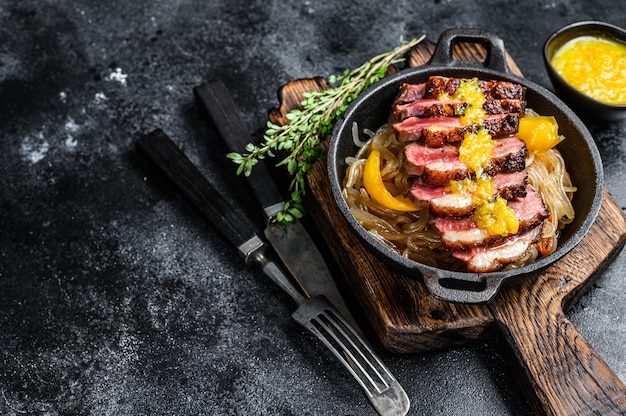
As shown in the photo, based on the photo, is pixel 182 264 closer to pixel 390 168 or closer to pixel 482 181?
pixel 390 168

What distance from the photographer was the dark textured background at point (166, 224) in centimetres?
382

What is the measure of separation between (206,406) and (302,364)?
21.6 inches

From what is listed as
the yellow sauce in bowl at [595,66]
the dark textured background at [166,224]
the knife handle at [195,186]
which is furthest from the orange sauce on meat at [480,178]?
the knife handle at [195,186]

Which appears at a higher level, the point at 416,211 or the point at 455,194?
the point at 455,194

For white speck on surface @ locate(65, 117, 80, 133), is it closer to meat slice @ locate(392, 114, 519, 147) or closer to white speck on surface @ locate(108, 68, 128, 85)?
white speck on surface @ locate(108, 68, 128, 85)

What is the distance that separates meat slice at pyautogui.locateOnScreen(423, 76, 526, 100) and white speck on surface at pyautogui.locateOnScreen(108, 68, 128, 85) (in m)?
2.23

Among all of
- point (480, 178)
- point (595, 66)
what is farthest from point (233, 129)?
point (595, 66)

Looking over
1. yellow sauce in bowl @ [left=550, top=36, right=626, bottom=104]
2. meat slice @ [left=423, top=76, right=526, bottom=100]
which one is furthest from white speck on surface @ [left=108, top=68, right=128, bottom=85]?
yellow sauce in bowl @ [left=550, top=36, right=626, bottom=104]

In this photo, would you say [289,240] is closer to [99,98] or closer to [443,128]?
[443,128]

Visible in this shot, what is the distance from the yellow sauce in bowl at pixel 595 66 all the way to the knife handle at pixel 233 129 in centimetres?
195

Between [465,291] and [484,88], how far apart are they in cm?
113

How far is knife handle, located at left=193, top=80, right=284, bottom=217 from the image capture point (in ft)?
13.7

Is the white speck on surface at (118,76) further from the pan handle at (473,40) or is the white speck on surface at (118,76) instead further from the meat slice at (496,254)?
the meat slice at (496,254)

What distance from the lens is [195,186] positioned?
14.0ft
